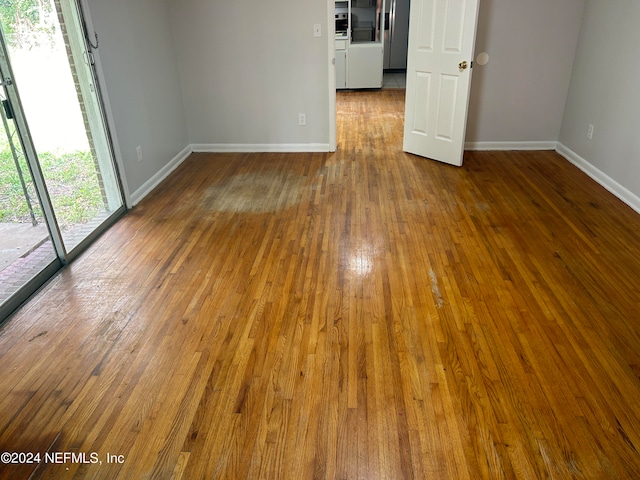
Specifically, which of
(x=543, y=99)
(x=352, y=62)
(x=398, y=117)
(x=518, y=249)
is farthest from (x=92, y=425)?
(x=352, y=62)

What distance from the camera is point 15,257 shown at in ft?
8.45

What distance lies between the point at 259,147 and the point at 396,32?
609 centimetres

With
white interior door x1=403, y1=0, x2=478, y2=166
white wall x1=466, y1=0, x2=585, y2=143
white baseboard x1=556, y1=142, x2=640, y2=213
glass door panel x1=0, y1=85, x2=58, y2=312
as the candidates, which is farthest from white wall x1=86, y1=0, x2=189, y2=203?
white baseboard x1=556, y1=142, x2=640, y2=213

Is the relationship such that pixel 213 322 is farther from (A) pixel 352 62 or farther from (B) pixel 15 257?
(A) pixel 352 62

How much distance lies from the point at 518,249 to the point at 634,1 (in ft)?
7.27

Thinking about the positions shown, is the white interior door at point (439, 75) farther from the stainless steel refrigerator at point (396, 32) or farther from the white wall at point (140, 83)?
the stainless steel refrigerator at point (396, 32)

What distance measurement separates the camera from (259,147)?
4918mm

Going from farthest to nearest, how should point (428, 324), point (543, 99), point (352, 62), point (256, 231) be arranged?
point (352, 62)
point (543, 99)
point (256, 231)
point (428, 324)

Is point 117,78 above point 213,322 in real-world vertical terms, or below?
above

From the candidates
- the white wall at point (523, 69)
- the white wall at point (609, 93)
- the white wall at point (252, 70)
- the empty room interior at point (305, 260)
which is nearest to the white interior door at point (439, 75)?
the empty room interior at point (305, 260)

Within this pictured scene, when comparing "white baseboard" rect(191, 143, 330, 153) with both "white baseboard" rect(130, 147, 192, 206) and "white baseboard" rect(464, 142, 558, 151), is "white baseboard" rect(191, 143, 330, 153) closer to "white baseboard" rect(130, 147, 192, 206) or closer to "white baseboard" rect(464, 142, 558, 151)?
"white baseboard" rect(130, 147, 192, 206)

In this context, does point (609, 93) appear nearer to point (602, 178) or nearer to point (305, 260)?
point (602, 178)

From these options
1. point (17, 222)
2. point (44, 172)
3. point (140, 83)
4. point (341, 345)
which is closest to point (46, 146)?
point (44, 172)

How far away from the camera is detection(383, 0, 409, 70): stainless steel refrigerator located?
9297 millimetres
